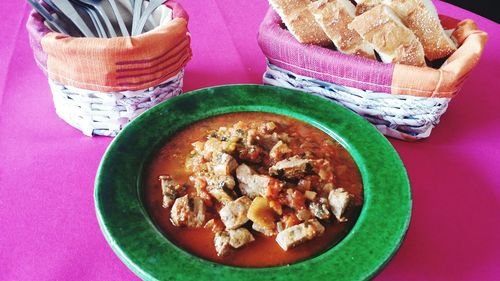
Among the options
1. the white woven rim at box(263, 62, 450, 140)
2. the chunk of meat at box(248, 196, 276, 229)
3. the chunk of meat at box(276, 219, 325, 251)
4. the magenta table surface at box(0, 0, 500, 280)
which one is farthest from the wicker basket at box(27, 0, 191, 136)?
the chunk of meat at box(276, 219, 325, 251)

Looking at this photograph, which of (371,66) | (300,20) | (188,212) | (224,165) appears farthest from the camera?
(300,20)

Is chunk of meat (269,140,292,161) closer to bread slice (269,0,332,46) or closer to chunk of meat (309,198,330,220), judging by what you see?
chunk of meat (309,198,330,220)

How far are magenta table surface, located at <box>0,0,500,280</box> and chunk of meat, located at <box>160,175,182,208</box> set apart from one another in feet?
0.61

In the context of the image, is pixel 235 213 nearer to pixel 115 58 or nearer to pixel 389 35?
pixel 115 58

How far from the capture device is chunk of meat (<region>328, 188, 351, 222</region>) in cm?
122

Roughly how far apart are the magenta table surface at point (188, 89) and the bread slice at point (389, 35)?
0.28m

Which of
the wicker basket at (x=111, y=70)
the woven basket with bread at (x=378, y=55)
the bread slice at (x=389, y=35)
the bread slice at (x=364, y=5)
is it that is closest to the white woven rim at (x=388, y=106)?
the woven basket with bread at (x=378, y=55)

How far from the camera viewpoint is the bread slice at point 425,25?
1.54 metres

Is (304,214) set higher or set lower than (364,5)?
lower

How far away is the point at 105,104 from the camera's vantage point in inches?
57.8

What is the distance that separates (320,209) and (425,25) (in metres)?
0.71

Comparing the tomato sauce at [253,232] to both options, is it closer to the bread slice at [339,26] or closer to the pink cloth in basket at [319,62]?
the pink cloth in basket at [319,62]

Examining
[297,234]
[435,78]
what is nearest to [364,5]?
[435,78]

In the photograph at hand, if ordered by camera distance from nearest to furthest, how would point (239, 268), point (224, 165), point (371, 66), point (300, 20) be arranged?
point (239, 268) < point (224, 165) < point (371, 66) < point (300, 20)
